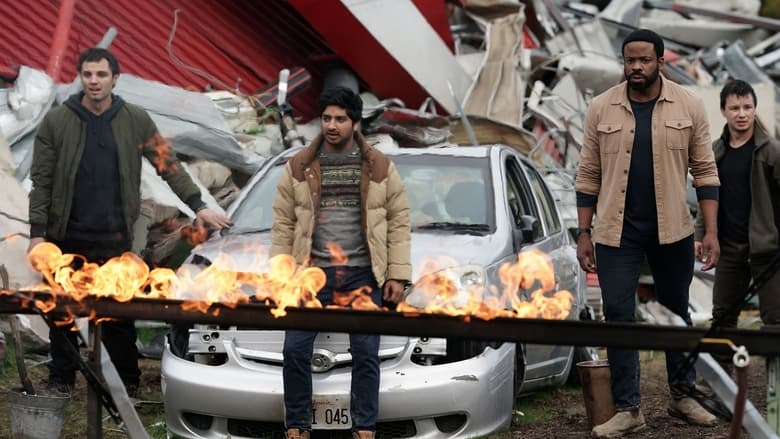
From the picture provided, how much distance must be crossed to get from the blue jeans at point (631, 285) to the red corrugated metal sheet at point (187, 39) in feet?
23.6

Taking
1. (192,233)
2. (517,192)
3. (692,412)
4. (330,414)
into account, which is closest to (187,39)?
(192,233)

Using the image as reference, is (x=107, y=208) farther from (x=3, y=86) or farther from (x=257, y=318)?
(x=3, y=86)

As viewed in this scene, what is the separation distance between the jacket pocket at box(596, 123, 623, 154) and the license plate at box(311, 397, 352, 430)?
1884 millimetres

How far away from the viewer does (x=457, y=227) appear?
7.34 meters

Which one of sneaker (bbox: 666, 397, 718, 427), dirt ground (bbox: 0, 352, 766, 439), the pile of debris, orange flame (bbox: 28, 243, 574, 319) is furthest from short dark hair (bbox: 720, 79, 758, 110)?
dirt ground (bbox: 0, 352, 766, 439)

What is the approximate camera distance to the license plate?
6156mm

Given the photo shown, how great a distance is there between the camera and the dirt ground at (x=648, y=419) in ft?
21.8

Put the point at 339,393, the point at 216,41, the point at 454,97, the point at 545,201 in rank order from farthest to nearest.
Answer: the point at 216,41, the point at 454,97, the point at 545,201, the point at 339,393

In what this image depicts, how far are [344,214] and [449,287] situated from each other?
75cm

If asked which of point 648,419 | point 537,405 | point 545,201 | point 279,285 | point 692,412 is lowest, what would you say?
point 537,405

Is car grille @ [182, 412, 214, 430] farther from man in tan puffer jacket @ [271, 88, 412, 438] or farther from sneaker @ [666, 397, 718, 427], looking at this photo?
sneaker @ [666, 397, 718, 427]

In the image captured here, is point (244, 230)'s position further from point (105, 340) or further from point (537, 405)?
point (537, 405)

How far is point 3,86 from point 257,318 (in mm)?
7153

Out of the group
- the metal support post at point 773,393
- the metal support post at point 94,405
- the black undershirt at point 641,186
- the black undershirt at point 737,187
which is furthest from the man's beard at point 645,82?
the metal support post at point 94,405
